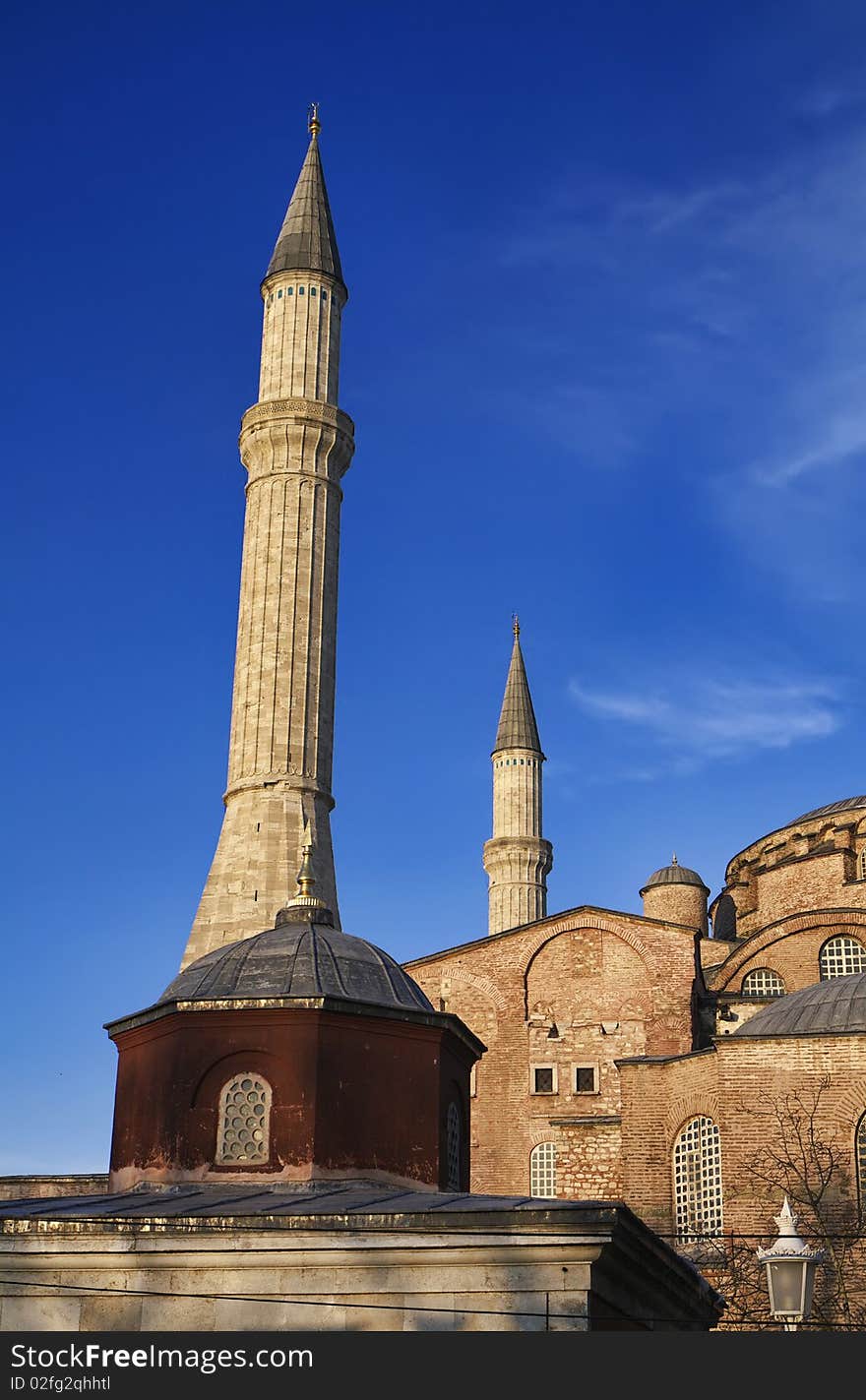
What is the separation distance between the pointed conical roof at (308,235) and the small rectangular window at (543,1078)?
1474 centimetres

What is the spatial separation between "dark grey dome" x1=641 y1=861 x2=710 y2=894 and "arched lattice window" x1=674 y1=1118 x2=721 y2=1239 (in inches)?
547

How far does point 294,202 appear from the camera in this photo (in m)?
32.3

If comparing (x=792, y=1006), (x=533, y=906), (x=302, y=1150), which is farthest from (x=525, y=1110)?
(x=302, y=1150)

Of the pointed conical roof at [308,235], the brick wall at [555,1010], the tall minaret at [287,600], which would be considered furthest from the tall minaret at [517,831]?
the pointed conical roof at [308,235]

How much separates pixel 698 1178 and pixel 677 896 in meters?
14.1

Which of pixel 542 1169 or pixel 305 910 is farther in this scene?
pixel 542 1169

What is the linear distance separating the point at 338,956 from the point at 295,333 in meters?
16.7

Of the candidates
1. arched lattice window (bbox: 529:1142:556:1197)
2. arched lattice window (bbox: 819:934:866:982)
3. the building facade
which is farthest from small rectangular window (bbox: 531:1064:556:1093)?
arched lattice window (bbox: 819:934:866:982)

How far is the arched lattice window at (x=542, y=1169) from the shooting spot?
28.2m

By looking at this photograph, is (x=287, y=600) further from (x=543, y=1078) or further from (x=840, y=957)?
(x=840, y=957)

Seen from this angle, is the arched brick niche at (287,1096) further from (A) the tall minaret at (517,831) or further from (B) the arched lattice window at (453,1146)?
(A) the tall minaret at (517,831)

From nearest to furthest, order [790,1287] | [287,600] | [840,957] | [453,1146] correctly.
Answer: [790,1287], [453,1146], [287,600], [840,957]

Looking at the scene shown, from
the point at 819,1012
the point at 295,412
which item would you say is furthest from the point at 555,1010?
the point at 295,412

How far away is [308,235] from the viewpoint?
31406mm
